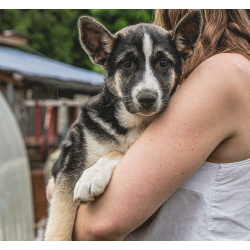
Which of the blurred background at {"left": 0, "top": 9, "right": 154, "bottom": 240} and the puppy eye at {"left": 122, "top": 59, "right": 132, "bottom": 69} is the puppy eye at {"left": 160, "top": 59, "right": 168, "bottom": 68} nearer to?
the puppy eye at {"left": 122, "top": 59, "right": 132, "bottom": 69}

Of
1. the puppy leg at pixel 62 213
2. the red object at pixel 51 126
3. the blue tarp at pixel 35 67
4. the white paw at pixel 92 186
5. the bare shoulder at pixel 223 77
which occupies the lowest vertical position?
the red object at pixel 51 126

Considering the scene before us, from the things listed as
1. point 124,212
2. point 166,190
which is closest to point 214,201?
point 166,190

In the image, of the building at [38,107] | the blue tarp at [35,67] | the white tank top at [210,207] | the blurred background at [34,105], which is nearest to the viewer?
the white tank top at [210,207]

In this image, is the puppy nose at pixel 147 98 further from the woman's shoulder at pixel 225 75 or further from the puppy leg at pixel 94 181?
the puppy leg at pixel 94 181

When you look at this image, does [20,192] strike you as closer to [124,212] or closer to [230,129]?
[124,212]

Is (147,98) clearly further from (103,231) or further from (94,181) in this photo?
(103,231)

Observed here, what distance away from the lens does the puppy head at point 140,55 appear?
1744mm

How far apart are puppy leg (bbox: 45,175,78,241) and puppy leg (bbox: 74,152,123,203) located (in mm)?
224

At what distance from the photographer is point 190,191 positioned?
1.61 metres

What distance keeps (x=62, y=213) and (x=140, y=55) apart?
30.9 inches

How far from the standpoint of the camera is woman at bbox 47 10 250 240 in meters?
1.49

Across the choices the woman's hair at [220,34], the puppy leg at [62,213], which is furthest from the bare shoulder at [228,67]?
the puppy leg at [62,213]

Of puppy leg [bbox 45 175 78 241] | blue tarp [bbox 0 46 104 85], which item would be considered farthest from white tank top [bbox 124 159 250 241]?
blue tarp [bbox 0 46 104 85]
